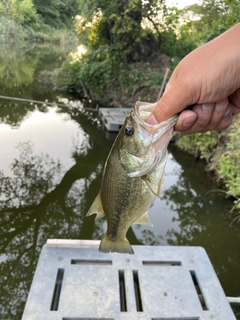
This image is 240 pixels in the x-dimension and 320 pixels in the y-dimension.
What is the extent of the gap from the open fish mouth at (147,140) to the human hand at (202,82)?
1.3 inches

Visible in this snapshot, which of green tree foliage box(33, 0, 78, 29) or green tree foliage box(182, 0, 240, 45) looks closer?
green tree foliage box(33, 0, 78, 29)

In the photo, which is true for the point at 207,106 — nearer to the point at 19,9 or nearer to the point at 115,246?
the point at 115,246

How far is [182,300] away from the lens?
10.5ft

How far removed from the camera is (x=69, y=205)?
248 inches

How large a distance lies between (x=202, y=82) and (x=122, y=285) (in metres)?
2.96

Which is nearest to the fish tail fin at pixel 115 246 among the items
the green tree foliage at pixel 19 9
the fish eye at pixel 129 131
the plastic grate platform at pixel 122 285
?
the fish eye at pixel 129 131

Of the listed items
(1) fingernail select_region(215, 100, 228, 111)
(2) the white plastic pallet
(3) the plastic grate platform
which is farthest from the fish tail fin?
(2) the white plastic pallet

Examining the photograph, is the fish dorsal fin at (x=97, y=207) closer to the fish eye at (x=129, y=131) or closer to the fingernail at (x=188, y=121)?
the fish eye at (x=129, y=131)

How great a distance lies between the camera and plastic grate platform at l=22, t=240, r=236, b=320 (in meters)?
3.02

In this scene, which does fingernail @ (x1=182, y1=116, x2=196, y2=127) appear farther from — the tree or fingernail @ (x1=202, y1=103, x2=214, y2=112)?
the tree

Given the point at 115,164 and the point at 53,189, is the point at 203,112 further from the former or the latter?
the point at 53,189

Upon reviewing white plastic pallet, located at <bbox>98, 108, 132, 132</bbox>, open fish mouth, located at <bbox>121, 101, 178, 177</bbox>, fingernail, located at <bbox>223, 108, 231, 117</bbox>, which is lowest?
open fish mouth, located at <bbox>121, 101, 178, 177</bbox>

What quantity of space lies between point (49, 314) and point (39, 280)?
46 centimetres

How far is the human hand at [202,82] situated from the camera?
1334 millimetres
